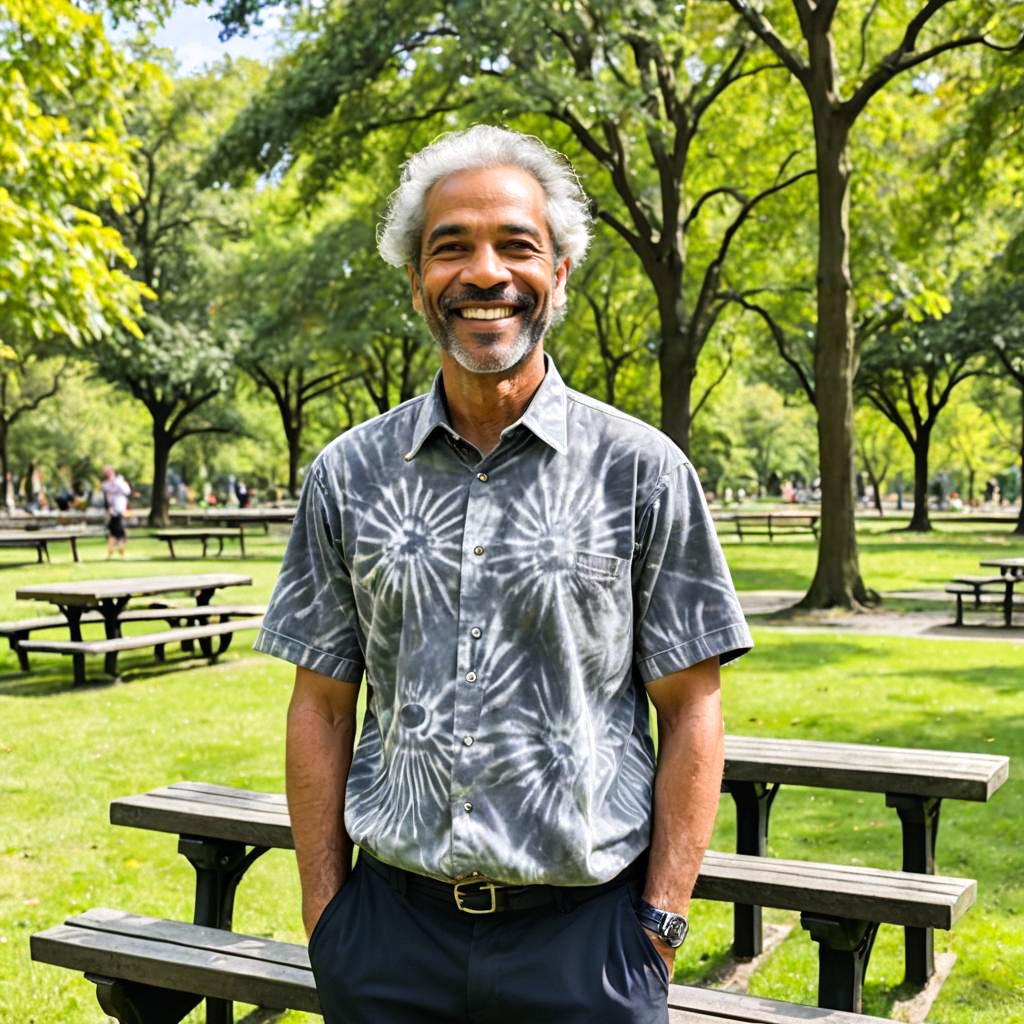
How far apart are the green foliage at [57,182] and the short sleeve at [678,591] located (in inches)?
372

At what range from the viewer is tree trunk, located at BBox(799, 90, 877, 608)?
1599 centimetres

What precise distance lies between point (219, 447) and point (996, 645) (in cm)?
5700

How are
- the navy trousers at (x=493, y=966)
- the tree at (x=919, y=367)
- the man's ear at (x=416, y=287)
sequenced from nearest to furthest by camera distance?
the navy trousers at (x=493, y=966), the man's ear at (x=416, y=287), the tree at (x=919, y=367)

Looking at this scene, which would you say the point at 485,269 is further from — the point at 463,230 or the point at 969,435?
the point at 969,435

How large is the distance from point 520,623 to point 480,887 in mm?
444

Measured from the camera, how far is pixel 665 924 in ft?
7.48

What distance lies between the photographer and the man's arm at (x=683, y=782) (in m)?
2.31

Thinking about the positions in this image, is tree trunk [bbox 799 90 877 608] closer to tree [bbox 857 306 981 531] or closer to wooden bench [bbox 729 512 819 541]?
wooden bench [bbox 729 512 819 541]

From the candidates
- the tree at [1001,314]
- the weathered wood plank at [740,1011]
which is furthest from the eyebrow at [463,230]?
the tree at [1001,314]

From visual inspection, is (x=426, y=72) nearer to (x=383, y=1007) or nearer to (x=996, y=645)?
(x=996, y=645)

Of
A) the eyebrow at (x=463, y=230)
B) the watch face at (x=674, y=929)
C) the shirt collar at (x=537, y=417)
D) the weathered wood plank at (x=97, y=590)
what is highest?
the eyebrow at (x=463, y=230)

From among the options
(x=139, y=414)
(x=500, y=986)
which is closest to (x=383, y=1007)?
(x=500, y=986)

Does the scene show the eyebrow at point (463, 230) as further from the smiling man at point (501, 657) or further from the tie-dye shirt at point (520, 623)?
the tie-dye shirt at point (520, 623)

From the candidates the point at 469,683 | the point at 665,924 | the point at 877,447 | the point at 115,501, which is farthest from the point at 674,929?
the point at 877,447
